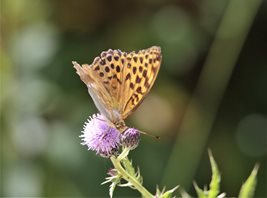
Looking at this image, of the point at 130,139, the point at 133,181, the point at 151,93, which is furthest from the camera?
the point at 151,93

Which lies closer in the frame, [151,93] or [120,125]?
[120,125]

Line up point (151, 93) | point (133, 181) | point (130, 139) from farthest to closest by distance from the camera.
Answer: point (151, 93), point (130, 139), point (133, 181)

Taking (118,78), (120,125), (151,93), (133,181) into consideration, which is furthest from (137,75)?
(151,93)

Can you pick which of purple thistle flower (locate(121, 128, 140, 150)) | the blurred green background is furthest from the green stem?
the blurred green background

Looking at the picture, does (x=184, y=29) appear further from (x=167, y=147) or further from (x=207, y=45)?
(x=167, y=147)

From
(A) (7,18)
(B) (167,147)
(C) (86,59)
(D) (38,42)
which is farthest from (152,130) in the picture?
(A) (7,18)

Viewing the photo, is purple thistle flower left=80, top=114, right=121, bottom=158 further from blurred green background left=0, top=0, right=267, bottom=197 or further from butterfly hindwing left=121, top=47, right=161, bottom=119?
blurred green background left=0, top=0, right=267, bottom=197

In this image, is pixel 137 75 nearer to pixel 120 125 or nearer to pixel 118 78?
pixel 118 78

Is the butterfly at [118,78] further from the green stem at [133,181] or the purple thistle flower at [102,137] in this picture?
the green stem at [133,181]
